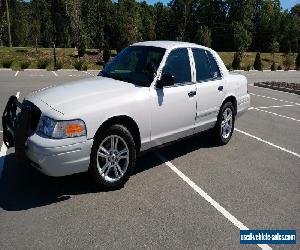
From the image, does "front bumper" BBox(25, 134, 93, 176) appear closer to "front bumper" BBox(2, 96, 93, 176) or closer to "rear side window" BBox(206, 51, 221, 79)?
"front bumper" BBox(2, 96, 93, 176)

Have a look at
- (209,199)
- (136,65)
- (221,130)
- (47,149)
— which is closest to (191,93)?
(136,65)

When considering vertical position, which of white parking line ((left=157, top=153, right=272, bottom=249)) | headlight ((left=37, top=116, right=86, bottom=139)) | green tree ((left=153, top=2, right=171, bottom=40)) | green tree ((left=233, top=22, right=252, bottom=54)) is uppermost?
green tree ((left=153, top=2, right=171, bottom=40))

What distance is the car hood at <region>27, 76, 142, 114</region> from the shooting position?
474cm

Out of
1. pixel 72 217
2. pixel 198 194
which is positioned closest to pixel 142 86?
pixel 198 194

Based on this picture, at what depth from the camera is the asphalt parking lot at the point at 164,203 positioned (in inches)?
157

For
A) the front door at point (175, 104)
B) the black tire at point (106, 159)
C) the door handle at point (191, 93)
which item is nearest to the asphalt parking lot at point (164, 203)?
the black tire at point (106, 159)

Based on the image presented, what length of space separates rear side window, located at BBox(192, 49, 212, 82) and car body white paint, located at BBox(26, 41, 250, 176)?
106mm

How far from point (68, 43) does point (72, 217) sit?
67.9 metres

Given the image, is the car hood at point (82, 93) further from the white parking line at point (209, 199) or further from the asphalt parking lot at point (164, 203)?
the white parking line at point (209, 199)

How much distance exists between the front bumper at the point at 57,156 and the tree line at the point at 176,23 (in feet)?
193

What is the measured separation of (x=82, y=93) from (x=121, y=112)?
63cm

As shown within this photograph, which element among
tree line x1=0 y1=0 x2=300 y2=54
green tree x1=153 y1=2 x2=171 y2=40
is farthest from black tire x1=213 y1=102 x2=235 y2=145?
green tree x1=153 y1=2 x2=171 y2=40

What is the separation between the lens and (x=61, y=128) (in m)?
4.47

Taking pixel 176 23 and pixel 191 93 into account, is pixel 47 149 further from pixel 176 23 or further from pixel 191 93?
pixel 176 23
